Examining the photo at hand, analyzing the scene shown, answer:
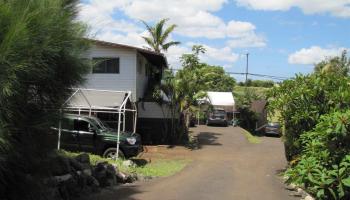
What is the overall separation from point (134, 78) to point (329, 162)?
715 inches

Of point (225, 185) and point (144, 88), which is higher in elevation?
point (144, 88)

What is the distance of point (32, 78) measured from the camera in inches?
316

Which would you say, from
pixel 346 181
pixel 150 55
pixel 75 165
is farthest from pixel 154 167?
pixel 346 181

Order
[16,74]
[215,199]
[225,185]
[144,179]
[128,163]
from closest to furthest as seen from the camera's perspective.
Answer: [16,74]
[215,199]
[225,185]
[144,179]
[128,163]

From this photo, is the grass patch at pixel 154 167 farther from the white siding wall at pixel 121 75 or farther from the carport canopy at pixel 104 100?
the white siding wall at pixel 121 75

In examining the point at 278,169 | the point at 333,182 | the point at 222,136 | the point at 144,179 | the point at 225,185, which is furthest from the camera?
the point at 222,136

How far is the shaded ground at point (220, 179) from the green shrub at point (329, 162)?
178cm

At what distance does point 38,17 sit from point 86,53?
6.20 ft

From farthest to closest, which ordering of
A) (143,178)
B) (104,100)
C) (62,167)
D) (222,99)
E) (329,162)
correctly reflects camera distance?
1. (222,99)
2. (104,100)
3. (143,178)
4. (62,167)
5. (329,162)

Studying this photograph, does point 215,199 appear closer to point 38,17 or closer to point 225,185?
point 225,185

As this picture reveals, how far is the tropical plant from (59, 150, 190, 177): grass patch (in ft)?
23.4

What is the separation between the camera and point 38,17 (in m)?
7.86

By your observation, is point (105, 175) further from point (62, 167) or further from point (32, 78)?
point (32, 78)

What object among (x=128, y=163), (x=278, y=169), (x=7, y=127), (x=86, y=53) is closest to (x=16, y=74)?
(x=7, y=127)
